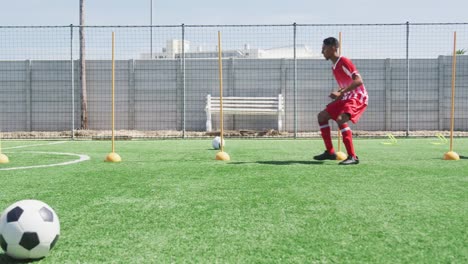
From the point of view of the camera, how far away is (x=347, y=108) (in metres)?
6.74

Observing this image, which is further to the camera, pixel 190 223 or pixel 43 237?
pixel 190 223

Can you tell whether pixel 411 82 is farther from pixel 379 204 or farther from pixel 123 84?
pixel 379 204

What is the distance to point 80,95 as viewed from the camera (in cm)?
1681

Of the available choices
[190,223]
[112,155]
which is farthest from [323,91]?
[190,223]

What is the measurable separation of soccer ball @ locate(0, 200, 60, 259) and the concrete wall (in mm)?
13941

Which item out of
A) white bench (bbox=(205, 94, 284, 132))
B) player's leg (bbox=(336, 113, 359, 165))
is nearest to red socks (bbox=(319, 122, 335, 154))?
player's leg (bbox=(336, 113, 359, 165))

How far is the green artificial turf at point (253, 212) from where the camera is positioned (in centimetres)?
250

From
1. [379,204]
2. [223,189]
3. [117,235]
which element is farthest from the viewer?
[223,189]

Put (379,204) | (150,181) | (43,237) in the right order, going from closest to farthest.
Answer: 1. (43,237)
2. (379,204)
3. (150,181)

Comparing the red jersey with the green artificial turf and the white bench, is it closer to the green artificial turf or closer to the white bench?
the green artificial turf

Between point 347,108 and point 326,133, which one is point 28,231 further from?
point 326,133

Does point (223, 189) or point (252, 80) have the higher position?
Result: point (252, 80)

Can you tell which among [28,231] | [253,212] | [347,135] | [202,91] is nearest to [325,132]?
[347,135]

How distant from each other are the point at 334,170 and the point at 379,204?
213 centimetres
